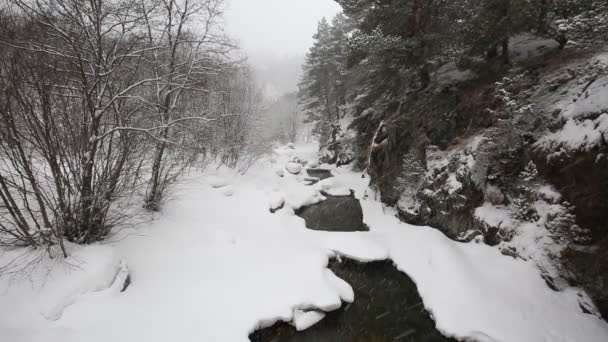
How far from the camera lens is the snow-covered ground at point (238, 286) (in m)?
4.03

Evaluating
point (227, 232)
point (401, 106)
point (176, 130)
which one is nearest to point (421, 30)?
point (401, 106)

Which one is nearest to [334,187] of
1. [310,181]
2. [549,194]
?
[310,181]

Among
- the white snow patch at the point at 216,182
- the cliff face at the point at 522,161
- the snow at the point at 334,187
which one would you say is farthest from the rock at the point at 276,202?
the cliff face at the point at 522,161

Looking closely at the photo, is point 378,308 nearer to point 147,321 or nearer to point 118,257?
point 147,321

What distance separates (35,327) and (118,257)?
161 centimetres

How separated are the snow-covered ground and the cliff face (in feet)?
2.01

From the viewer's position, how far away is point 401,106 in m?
12.1

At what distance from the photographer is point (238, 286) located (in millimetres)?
5797

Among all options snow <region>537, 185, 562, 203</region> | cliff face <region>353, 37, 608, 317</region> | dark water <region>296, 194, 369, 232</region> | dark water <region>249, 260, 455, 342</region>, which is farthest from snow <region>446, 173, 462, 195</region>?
dark water <region>296, 194, 369, 232</region>

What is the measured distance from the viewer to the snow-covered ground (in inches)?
159

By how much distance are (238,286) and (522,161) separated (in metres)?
8.08

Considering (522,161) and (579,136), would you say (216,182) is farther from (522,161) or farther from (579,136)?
(579,136)

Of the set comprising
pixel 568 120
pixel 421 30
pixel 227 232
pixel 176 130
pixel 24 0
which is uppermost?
pixel 421 30

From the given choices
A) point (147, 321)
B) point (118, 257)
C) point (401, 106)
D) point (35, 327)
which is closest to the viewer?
point (35, 327)
